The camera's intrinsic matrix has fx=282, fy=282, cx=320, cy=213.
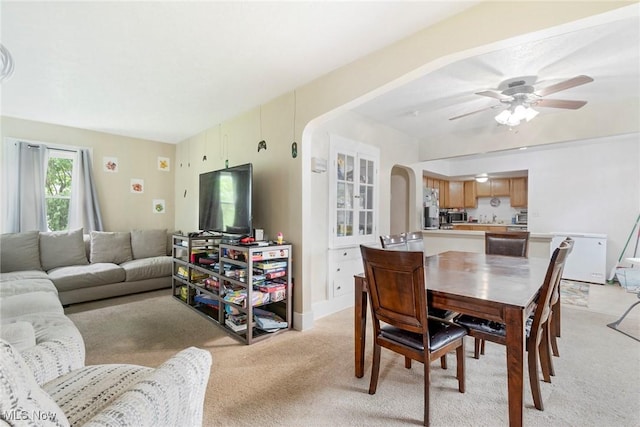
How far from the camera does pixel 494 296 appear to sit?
1.53 m

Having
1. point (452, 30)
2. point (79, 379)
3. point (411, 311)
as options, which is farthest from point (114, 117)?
point (411, 311)

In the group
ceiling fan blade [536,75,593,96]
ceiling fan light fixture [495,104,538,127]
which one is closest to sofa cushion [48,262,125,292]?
ceiling fan light fixture [495,104,538,127]

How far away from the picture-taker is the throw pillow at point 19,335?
1296 millimetres

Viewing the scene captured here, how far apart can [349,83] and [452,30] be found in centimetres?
86

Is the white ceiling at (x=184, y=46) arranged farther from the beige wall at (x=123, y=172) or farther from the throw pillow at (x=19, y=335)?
the throw pillow at (x=19, y=335)

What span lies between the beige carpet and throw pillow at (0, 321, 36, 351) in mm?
924

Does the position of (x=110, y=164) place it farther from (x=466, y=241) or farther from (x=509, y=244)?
(x=466, y=241)

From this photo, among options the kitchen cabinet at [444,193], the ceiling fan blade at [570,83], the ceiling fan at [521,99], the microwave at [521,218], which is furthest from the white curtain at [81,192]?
the microwave at [521,218]

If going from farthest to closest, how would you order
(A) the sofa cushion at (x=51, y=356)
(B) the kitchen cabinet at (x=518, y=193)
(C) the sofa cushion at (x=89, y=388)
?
(B) the kitchen cabinet at (x=518, y=193) < (A) the sofa cushion at (x=51, y=356) < (C) the sofa cushion at (x=89, y=388)

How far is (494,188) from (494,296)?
20.4ft

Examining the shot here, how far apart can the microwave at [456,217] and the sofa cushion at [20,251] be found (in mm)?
7716

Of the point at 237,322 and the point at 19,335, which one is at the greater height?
the point at 19,335

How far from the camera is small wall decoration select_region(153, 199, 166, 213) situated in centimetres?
505

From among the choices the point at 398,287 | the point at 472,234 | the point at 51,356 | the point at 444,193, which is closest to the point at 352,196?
the point at 398,287
